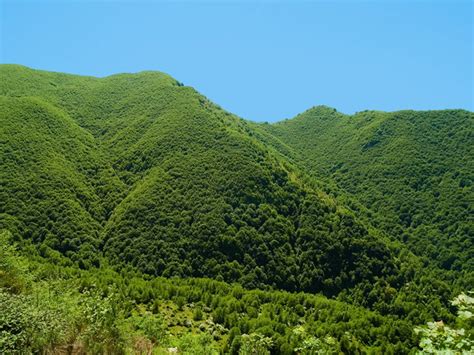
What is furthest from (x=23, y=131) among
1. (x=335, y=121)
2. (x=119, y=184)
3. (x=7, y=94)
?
(x=335, y=121)

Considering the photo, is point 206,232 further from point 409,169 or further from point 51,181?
point 409,169

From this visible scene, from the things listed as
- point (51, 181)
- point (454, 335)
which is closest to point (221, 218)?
point (51, 181)

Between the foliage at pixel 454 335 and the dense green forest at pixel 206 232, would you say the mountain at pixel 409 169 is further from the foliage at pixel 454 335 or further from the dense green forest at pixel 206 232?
the foliage at pixel 454 335

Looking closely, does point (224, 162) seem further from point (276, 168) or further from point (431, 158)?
point (431, 158)

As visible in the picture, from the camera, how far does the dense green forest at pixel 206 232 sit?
135 ft

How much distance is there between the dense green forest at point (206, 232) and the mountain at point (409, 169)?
→ 0.55m

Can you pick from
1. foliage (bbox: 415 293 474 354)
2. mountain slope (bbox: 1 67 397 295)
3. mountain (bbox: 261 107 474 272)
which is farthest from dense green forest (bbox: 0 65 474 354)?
foliage (bbox: 415 293 474 354)

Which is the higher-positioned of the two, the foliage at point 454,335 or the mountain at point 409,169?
the mountain at point 409,169

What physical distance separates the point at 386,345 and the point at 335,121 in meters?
136

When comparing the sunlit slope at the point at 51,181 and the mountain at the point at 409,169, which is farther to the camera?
the mountain at the point at 409,169

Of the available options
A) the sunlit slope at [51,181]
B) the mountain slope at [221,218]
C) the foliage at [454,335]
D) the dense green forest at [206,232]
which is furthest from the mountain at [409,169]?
the foliage at [454,335]

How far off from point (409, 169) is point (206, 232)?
232 feet

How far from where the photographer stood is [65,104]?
420ft

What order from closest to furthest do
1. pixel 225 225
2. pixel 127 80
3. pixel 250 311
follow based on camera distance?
pixel 250 311, pixel 225 225, pixel 127 80
